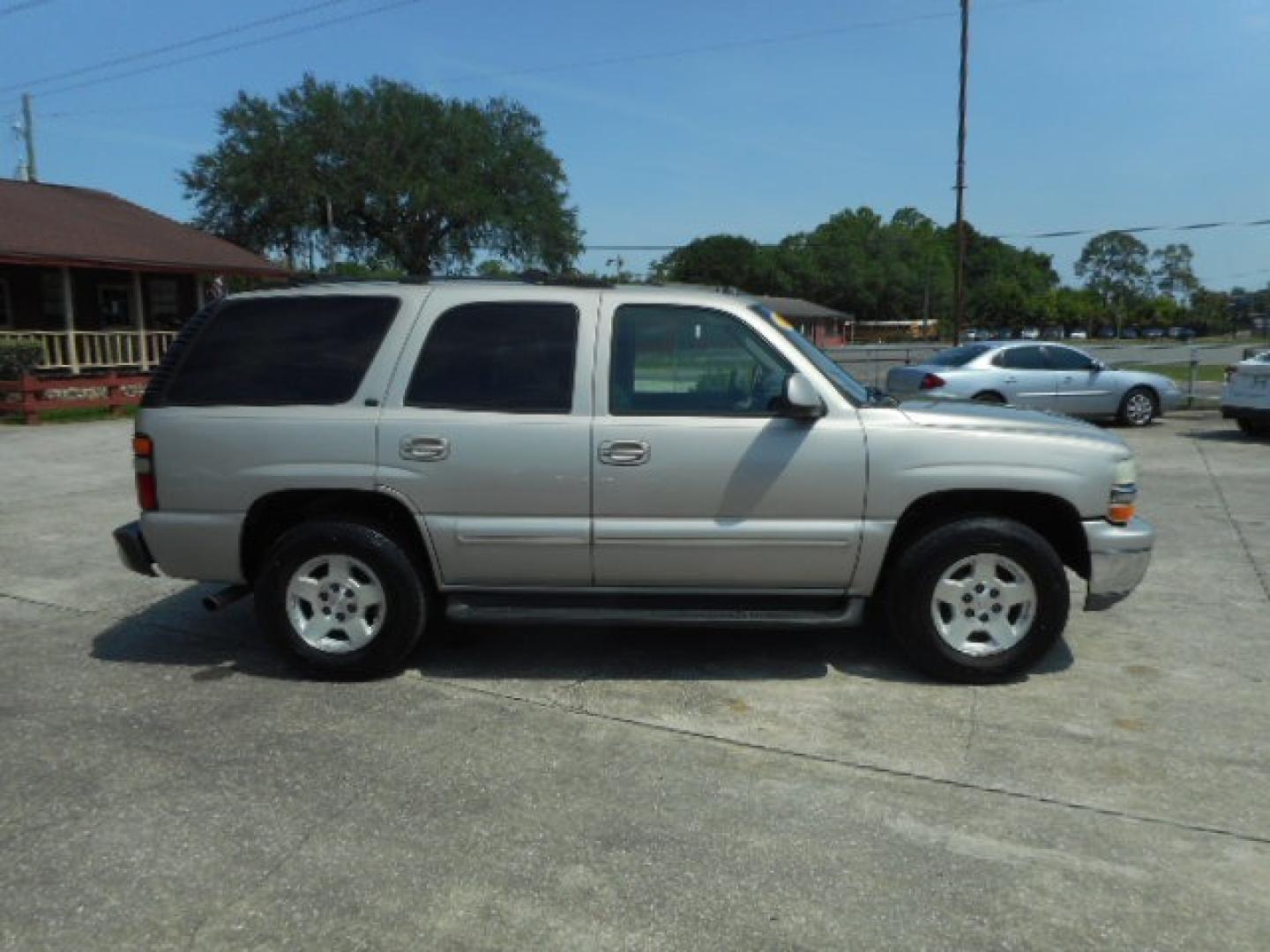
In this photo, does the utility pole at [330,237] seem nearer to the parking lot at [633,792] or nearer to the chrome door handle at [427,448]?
the parking lot at [633,792]

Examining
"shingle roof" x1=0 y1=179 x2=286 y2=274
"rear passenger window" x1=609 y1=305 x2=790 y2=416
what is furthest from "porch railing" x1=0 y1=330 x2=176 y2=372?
"rear passenger window" x1=609 y1=305 x2=790 y2=416

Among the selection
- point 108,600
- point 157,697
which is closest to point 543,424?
point 157,697

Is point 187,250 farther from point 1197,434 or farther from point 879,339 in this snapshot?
point 879,339

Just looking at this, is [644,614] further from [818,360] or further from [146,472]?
[146,472]

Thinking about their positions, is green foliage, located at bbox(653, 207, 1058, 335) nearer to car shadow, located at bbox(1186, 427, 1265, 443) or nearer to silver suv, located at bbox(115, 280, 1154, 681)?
car shadow, located at bbox(1186, 427, 1265, 443)

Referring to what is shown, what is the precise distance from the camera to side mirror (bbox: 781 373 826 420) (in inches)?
173

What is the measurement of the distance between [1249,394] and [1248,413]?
10.7 inches

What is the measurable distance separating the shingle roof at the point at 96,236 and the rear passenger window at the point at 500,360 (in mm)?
19089

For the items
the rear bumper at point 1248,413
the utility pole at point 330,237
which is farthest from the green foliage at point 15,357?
the utility pole at point 330,237

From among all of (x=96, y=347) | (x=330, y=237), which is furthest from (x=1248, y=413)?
(x=330, y=237)

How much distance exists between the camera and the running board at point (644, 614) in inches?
181

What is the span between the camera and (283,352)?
15.8ft

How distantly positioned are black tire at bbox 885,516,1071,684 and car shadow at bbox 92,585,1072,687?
167 mm

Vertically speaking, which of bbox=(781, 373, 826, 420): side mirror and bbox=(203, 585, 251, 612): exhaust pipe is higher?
bbox=(781, 373, 826, 420): side mirror
